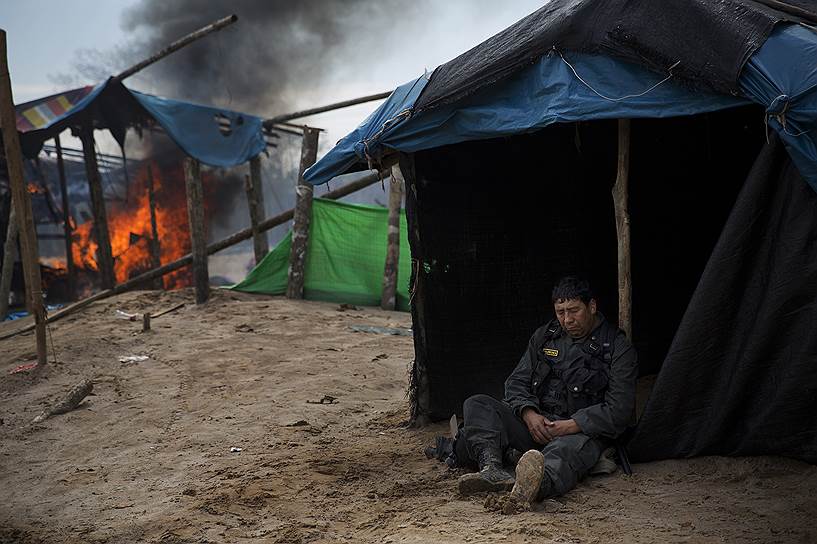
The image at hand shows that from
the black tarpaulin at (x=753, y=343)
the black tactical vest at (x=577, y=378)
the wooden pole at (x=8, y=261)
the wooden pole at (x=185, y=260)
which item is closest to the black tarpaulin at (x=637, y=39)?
the black tarpaulin at (x=753, y=343)

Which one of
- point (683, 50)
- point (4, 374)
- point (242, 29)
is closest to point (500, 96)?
point (683, 50)

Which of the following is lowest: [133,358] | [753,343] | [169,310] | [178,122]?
[133,358]

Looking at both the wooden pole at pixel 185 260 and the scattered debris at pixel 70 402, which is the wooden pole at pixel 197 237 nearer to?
the wooden pole at pixel 185 260

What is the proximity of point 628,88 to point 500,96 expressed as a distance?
805 mm

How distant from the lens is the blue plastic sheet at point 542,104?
368 cm

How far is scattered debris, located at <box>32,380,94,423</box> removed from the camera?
6.49m

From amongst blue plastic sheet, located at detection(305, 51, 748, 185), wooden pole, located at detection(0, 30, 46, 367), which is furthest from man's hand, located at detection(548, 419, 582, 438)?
wooden pole, located at detection(0, 30, 46, 367)

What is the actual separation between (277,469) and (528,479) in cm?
179

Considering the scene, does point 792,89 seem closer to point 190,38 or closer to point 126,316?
point 126,316

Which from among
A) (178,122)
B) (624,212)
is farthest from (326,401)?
(178,122)

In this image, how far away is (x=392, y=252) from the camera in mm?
11047

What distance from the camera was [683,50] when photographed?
355 cm

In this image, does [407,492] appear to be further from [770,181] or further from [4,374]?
[4,374]

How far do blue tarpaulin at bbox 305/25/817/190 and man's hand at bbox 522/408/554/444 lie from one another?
165cm
